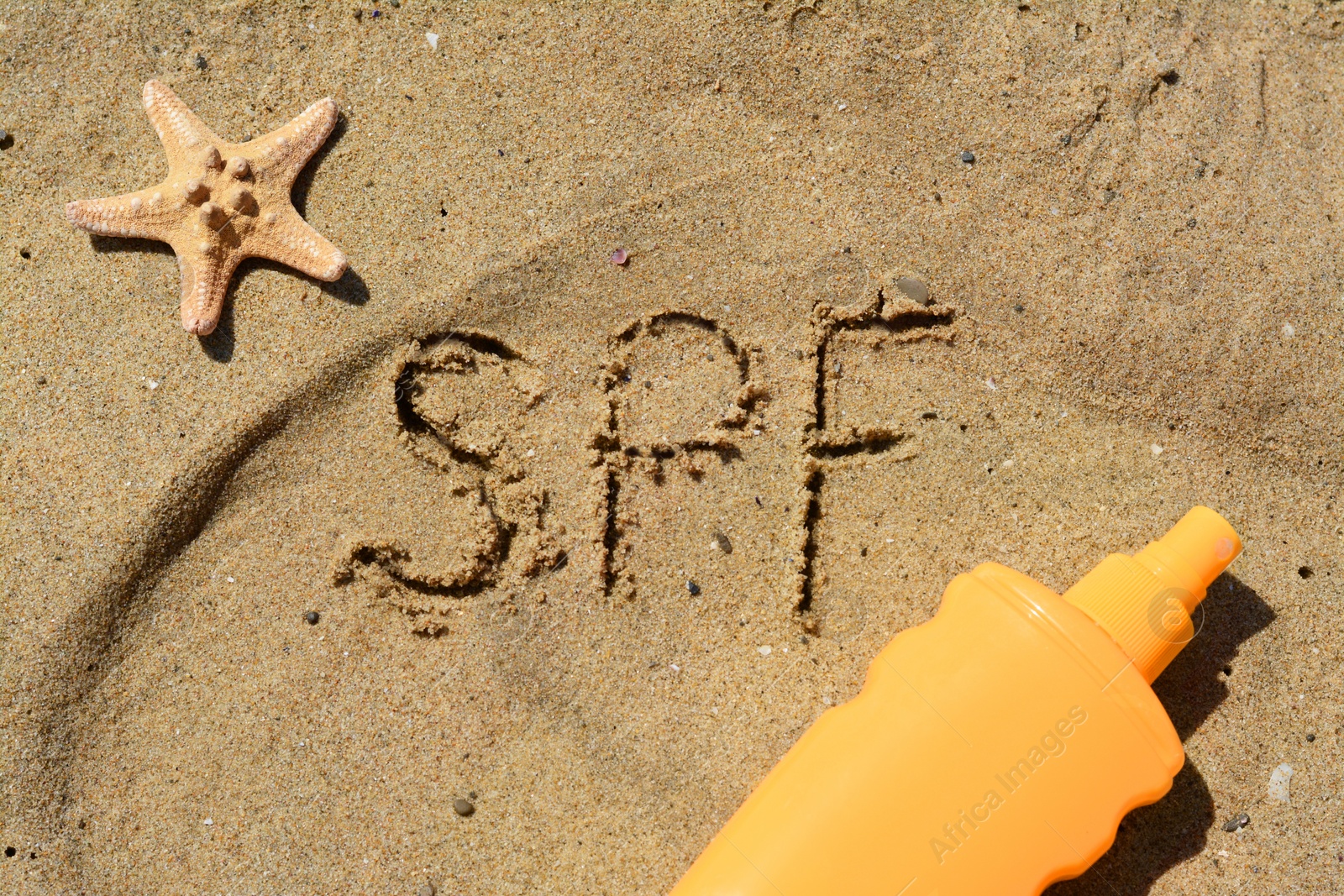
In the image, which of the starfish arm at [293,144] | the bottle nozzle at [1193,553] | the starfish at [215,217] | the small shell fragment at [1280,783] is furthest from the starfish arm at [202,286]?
the small shell fragment at [1280,783]

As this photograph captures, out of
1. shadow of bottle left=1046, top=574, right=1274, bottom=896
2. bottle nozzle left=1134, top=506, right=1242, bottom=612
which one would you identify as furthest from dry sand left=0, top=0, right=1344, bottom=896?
bottle nozzle left=1134, top=506, right=1242, bottom=612

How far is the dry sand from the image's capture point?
2.06 meters

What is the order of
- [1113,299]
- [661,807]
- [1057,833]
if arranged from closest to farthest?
[1057,833], [661,807], [1113,299]

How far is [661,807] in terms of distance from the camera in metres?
2.04

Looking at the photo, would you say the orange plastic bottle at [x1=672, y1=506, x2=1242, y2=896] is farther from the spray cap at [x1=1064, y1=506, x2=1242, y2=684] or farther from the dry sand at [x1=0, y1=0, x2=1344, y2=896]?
the dry sand at [x1=0, y1=0, x2=1344, y2=896]

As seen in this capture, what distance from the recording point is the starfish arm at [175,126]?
2225 mm

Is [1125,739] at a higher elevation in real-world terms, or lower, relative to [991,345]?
lower

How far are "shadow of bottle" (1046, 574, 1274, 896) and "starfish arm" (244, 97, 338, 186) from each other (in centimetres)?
245

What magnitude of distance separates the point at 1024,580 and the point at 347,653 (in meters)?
1.54

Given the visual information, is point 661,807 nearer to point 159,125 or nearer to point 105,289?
point 105,289

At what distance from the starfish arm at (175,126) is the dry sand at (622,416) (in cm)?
7

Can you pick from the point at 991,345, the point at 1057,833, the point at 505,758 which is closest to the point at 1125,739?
the point at 1057,833

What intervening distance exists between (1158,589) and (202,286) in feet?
7.36

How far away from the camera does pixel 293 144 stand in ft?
7.32
